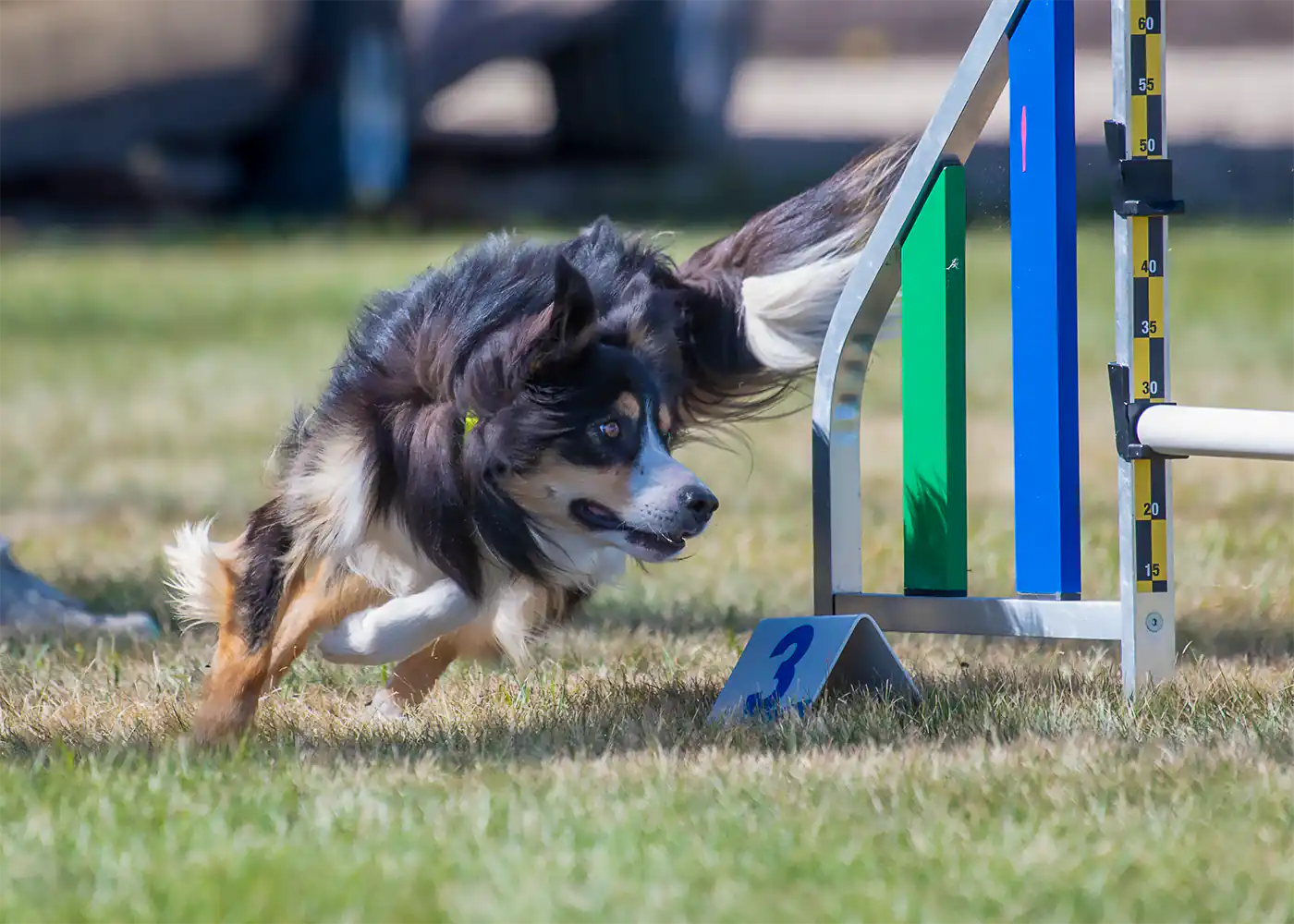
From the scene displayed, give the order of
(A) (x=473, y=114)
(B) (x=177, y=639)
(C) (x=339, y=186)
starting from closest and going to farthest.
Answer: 1. (B) (x=177, y=639)
2. (C) (x=339, y=186)
3. (A) (x=473, y=114)

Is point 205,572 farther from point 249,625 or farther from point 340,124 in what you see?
point 340,124

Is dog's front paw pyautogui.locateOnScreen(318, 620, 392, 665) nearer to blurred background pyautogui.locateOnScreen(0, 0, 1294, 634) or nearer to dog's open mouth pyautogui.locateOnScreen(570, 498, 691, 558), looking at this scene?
dog's open mouth pyautogui.locateOnScreen(570, 498, 691, 558)

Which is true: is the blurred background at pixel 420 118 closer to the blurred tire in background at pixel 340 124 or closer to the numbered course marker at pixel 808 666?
the blurred tire in background at pixel 340 124

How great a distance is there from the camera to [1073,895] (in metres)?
2.49

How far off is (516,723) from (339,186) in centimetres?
1487

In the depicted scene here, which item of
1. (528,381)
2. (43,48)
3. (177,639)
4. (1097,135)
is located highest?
(43,48)

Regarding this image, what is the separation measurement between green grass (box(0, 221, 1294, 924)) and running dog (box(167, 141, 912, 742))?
0.68 feet

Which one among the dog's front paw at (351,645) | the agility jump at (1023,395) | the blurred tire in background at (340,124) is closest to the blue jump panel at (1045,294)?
the agility jump at (1023,395)

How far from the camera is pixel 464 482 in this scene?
3664 millimetres

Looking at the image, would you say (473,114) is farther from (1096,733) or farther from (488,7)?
(1096,733)

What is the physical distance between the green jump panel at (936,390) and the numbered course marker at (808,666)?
235 millimetres

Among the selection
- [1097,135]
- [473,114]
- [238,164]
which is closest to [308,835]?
[1097,135]

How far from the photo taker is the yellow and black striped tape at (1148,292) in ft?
11.5

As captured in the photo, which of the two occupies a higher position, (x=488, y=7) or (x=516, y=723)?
(x=488, y=7)
